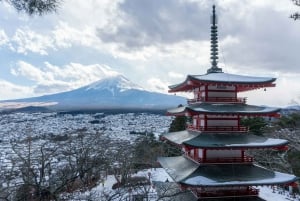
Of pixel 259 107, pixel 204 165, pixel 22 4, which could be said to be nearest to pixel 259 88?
pixel 259 107

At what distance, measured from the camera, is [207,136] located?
1419 centimetres

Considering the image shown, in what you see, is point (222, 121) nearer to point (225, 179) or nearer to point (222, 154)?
point (222, 154)

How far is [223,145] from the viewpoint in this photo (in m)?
13.3

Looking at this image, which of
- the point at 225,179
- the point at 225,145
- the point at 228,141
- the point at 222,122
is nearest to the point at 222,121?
the point at 222,122

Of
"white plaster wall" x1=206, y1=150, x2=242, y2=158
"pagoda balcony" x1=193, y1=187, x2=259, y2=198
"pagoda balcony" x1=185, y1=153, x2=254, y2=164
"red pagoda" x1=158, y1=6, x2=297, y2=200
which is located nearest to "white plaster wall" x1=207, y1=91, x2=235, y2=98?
"red pagoda" x1=158, y1=6, x2=297, y2=200

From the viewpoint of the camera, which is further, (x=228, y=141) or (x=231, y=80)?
(x=231, y=80)

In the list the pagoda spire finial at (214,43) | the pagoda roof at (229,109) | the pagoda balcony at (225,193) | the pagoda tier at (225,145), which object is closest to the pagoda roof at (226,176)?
the pagoda tier at (225,145)

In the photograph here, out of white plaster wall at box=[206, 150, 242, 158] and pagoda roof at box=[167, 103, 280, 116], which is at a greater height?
pagoda roof at box=[167, 103, 280, 116]

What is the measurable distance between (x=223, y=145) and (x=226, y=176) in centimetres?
124

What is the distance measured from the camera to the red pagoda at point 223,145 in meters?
13.0

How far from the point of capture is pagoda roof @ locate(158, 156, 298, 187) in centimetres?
1263

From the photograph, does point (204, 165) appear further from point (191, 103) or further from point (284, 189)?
point (284, 189)

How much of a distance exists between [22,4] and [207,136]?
10.7 m

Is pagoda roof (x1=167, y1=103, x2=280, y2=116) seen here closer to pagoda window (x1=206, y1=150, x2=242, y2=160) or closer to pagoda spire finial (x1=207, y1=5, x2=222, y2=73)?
pagoda window (x1=206, y1=150, x2=242, y2=160)
